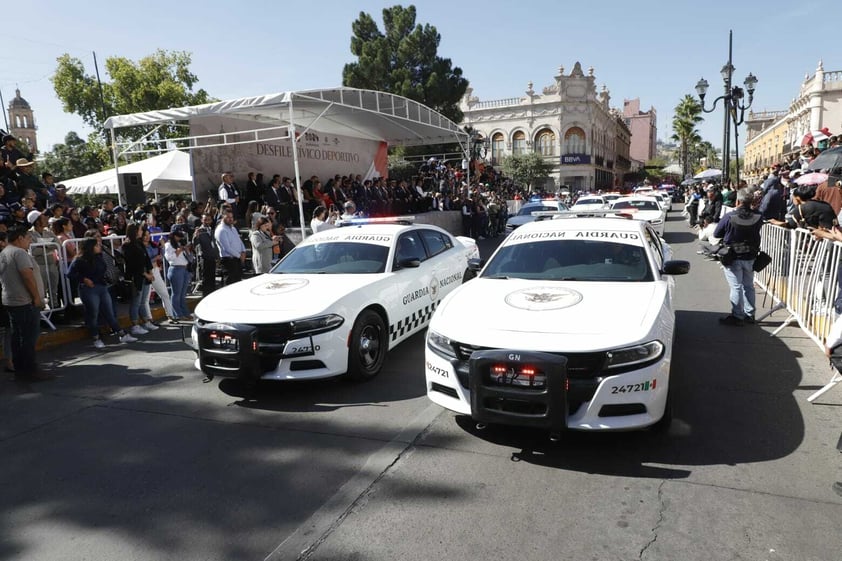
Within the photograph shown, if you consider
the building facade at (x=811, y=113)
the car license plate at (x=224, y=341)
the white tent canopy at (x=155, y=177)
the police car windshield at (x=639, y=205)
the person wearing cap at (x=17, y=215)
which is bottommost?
the car license plate at (x=224, y=341)

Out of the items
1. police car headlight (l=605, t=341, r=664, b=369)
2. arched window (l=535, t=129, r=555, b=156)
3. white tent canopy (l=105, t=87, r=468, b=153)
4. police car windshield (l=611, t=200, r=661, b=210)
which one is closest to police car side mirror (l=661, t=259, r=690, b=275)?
police car headlight (l=605, t=341, r=664, b=369)

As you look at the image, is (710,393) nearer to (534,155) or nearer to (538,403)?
(538,403)

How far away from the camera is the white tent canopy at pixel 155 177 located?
18.7m

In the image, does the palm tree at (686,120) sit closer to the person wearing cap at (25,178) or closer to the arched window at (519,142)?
the arched window at (519,142)

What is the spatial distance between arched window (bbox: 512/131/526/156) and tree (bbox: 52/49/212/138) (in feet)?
112

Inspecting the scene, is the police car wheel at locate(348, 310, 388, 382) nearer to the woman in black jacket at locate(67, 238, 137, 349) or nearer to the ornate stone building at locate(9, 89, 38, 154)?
the woman in black jacket at locate(67, 238, 137, 349)

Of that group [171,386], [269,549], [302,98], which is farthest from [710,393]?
[302,98]

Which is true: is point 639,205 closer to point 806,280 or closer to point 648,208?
point 648,208

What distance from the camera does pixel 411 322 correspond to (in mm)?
6559

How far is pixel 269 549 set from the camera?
2.94 meters

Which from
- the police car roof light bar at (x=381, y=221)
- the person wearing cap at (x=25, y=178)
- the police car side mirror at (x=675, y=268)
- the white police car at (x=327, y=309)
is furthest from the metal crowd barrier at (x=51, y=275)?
the police car side mirror at (x=675, y=268)

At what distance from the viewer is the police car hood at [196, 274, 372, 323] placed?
5.11m

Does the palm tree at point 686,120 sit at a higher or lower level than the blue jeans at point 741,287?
higher

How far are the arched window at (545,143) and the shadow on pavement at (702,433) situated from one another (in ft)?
195
